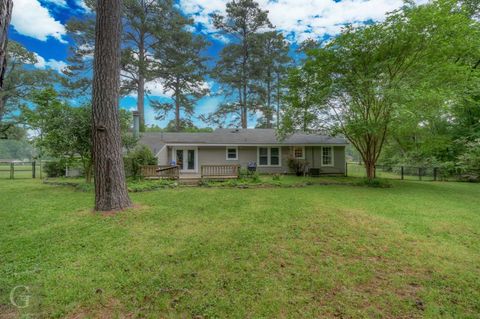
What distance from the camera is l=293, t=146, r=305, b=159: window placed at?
53.0ft

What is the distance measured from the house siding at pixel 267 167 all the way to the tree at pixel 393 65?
15.5ft

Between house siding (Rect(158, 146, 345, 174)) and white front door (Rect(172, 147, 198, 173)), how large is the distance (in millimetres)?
313

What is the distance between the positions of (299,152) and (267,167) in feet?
8.68

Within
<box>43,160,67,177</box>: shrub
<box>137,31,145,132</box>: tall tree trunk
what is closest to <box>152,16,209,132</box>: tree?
<box>137,31,145,132</box>: tall tree trunk

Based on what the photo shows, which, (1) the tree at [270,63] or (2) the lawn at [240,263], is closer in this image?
(2) the lawn at [240,263]

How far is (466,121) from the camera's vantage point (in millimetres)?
11477

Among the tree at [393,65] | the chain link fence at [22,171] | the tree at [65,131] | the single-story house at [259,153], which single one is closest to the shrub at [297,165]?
the single-story house at [259,153]

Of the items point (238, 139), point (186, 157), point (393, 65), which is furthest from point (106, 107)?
point (393, 65)

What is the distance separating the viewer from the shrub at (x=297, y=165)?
15312 millimetres

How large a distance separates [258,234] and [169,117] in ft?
73.2

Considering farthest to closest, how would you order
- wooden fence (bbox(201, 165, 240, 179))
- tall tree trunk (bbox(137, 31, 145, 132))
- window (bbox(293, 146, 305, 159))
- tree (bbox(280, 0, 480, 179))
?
tall tree trunk (bbox(137, 31, 145, 132))
window (bbox(293, 146, 305, 159))
wooden fence (bbox(201, 165, 240, 179))
tree (bbox(280, 0, 480, 179))

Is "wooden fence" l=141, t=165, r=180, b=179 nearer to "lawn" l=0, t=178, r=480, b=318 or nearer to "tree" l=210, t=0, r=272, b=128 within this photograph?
"lawn" l=0, t=178, r=480, b=318

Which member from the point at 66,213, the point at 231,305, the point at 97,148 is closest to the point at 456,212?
the point at 231,305

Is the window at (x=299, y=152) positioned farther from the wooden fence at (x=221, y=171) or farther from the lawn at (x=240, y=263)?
the lawn at (x=240, y=263)
